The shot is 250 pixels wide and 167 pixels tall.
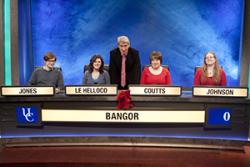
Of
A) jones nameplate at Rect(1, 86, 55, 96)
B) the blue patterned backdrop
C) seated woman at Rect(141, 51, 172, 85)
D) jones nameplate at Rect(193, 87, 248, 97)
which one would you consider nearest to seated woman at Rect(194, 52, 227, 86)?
seated woman at Rect(141, 51, 172, 85)

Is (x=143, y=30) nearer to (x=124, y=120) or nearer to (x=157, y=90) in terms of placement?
(x=157, y=90)

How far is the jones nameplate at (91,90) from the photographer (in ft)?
7.16

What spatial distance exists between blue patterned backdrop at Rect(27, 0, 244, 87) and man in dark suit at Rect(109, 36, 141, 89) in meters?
1.66

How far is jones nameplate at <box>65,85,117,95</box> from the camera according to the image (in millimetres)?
2184

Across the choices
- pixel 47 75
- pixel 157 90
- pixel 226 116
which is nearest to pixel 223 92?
pixel 226 116

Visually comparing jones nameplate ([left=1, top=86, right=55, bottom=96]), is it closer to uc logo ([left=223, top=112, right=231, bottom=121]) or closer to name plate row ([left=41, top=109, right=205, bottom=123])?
name plate row ([left=41, top=109, right=205, bottom=123])

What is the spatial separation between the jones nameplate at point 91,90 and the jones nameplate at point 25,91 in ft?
0.49

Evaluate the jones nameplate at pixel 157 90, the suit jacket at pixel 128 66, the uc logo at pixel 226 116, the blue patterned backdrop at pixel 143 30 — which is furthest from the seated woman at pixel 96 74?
the blue patterned backdrop at pixel 143 30

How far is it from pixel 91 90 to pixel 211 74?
1.16 m

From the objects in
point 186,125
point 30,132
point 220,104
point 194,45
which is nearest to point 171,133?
point 186,125

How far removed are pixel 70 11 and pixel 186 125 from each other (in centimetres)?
321

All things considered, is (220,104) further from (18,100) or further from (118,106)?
(18,100)

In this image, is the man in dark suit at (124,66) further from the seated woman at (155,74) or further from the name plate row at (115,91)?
the name plate row at (115,91)

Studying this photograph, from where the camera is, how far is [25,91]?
2.19 metres
